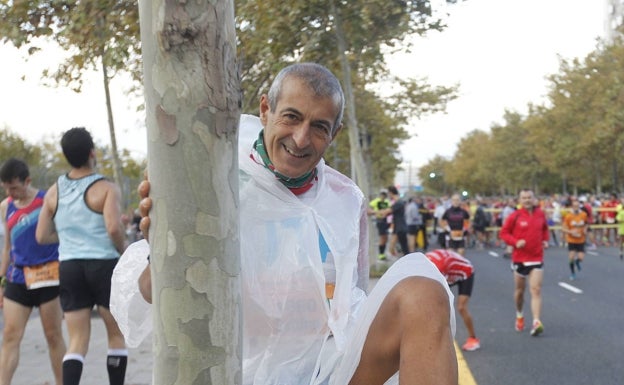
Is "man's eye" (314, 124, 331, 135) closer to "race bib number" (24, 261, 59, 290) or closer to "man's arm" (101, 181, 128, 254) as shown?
"man's arm" (101, 181, 128, 254)

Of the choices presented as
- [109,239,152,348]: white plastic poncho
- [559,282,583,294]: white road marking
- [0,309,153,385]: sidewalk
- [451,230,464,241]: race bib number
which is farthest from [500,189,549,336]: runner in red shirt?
[451,230,464,241]: race bib number

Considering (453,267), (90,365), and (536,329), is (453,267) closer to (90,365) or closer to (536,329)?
(536,329)

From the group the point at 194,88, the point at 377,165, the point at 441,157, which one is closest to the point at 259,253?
the point at 194,88

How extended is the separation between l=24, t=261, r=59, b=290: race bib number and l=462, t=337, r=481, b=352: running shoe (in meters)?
4.55

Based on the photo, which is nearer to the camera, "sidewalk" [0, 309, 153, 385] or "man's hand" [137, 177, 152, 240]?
"man's hand" [137, 177, 152, 240]

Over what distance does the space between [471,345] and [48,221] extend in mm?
4874

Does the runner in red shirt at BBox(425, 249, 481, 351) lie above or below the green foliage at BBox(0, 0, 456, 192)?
below

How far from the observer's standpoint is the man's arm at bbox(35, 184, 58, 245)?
5.34 metres

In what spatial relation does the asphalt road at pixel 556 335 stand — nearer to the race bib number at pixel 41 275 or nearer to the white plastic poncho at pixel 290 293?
the race bib number at pixel 41 275

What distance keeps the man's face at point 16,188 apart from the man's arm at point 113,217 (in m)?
0.99

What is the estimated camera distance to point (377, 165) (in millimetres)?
51562

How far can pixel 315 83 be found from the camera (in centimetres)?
289

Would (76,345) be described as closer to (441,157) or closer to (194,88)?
(194,88)

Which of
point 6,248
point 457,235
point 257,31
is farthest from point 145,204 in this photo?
Answer: point 457,235
